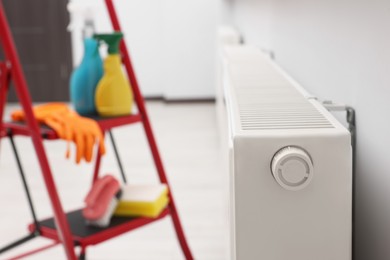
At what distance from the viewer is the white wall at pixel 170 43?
581 centimetres

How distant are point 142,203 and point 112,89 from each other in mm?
341

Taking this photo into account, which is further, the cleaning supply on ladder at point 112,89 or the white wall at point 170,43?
the white wall at point 170,43

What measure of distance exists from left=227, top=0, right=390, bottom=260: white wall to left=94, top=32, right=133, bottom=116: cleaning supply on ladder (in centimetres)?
54

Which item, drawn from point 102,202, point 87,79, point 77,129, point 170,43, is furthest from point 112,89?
point 170,43

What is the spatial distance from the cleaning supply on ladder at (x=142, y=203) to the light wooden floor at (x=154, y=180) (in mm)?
206

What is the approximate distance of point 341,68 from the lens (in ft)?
3.98

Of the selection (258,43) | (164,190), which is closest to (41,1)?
(258,43)

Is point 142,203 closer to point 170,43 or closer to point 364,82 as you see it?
point 364,82

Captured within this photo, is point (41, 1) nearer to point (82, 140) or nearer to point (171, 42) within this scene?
point (171, 42)

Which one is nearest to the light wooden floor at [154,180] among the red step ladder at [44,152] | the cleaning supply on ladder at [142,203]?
the cleaning supply on ladder at [142,203]

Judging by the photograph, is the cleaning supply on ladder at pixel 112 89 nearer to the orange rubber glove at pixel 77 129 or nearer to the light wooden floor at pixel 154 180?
the orange rubber glove at pixel 77 129

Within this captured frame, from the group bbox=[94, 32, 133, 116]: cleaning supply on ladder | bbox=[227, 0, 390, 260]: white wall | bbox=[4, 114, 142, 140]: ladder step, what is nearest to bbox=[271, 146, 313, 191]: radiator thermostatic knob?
→ bbox=[227, 0, 390, 260]: white wall

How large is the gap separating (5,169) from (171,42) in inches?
109

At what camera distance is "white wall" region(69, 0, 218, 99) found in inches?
229
